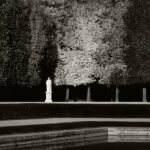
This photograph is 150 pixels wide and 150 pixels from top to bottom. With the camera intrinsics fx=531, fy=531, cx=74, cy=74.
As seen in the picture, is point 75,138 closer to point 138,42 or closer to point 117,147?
point 117,147

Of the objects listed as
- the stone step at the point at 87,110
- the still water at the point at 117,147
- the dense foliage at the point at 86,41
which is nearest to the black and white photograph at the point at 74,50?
the dense foliage at the point at 86,41

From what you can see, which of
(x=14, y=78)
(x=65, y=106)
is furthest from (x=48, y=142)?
(x=14, y=78)

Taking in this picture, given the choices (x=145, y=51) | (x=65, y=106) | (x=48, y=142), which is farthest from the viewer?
(x=145, y=51)

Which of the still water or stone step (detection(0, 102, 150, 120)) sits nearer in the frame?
the still water

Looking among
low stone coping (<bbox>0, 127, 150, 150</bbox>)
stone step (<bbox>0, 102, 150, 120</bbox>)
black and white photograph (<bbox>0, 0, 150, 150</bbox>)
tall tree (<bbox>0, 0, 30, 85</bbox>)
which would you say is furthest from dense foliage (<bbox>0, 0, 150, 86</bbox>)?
low stone coping (<bbox>0, 127, 150, 150</bbox>)

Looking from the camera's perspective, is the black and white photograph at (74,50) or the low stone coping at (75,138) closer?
the low stone coping at (75,138)

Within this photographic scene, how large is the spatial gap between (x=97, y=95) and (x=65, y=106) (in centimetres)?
909

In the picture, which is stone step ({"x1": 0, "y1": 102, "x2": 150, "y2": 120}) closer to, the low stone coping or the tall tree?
the low stone coping

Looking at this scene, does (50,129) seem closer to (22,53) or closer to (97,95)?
(22,53)

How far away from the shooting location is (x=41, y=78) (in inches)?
1169

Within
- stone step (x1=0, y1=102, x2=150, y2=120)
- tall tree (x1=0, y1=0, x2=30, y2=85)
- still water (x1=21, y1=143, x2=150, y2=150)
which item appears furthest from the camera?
tall tree (x1=0, y1=0, x2=30, y2=85)

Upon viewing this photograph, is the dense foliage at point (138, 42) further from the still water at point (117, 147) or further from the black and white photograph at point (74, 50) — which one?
the still water at point (117, 147)

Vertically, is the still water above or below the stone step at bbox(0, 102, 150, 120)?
below

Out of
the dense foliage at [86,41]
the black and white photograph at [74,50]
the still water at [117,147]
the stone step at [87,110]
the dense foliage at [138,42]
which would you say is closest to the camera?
the still water at [117,147]
